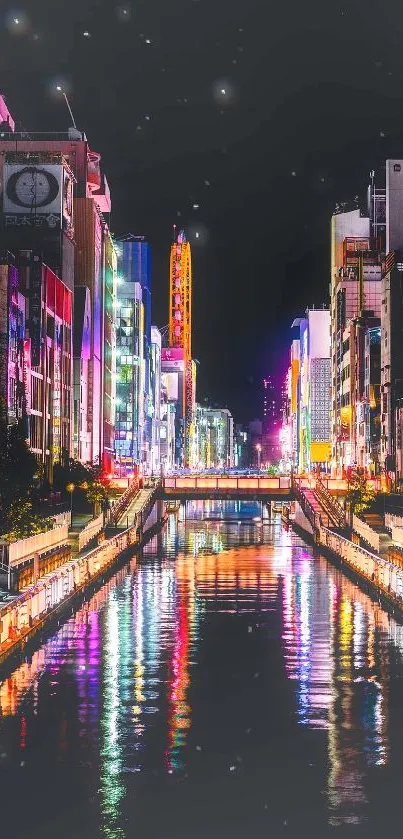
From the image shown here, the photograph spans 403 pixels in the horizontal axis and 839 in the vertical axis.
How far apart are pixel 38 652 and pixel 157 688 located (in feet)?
20.3

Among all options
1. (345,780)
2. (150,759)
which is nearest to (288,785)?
(345,780)

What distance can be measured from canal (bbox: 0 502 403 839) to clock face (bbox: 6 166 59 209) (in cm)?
11503

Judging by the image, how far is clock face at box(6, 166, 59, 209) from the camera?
152625 mm

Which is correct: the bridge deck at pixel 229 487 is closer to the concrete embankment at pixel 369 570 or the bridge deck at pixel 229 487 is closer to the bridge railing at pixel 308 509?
the bridge railing at pixel 308 509

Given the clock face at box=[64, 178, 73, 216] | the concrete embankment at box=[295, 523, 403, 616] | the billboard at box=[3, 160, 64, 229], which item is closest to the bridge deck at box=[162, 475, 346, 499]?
the concrete embankment at box=[295, 523, 403, 616]

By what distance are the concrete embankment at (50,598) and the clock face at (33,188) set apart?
3676 inches

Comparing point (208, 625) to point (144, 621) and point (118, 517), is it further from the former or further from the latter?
point (118, 517)

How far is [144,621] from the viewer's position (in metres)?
38.1

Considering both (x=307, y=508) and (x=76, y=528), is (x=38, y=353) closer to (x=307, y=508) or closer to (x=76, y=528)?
(x=307, y=508)

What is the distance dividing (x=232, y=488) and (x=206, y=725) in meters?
90.3

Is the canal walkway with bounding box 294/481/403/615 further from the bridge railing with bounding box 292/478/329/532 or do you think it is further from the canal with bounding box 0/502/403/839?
the canal with bounding box 0/502/403/839

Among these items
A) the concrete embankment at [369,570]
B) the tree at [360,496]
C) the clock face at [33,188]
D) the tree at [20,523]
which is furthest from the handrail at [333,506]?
the clock face at [33,188]

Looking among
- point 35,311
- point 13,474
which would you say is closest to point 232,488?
point 35,311

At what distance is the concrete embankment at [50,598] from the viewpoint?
1153 inches
